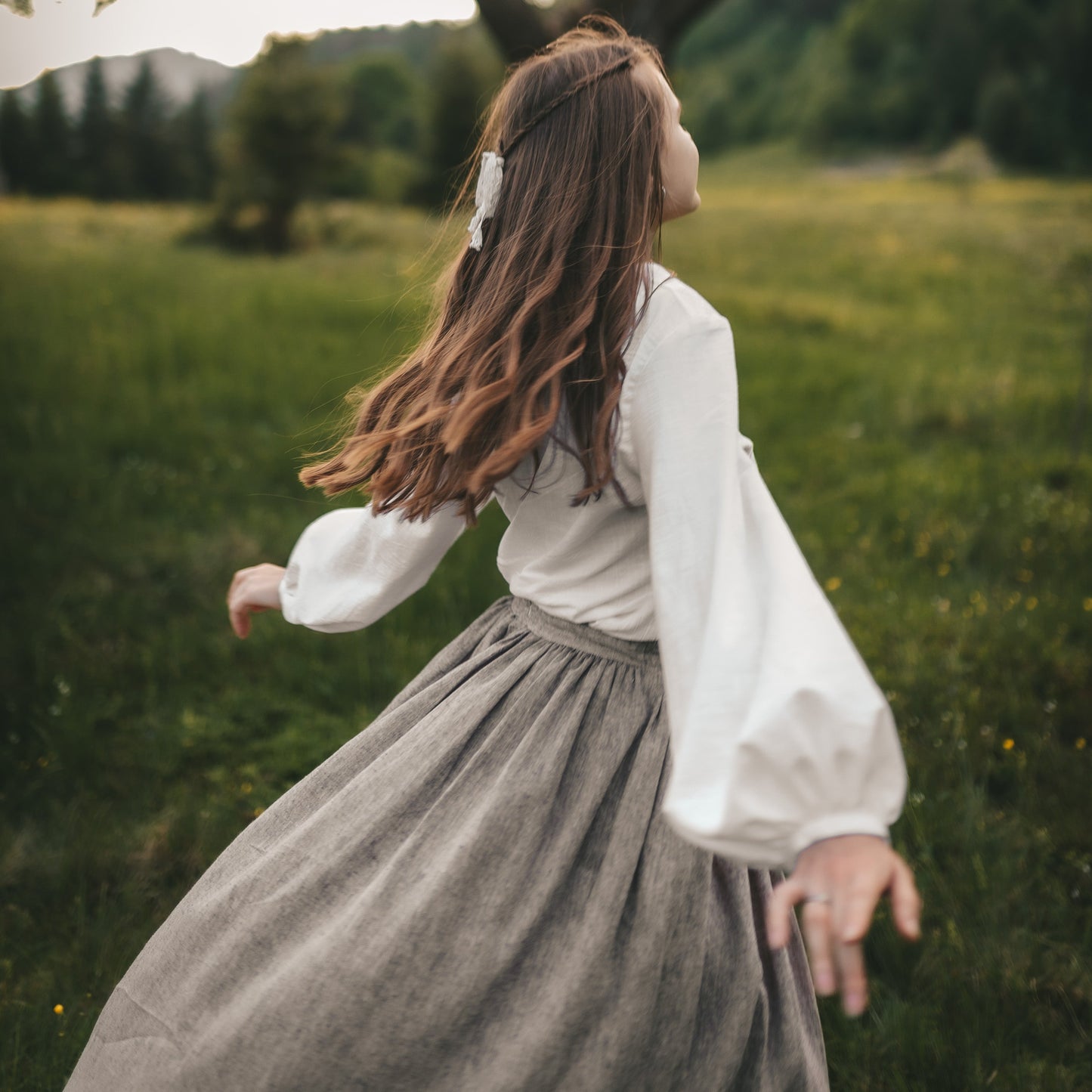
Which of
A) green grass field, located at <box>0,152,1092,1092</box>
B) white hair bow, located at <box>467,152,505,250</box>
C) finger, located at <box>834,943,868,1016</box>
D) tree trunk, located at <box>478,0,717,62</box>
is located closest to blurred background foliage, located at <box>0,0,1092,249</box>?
tree trunk, located at <box>478,0,717,62</box>

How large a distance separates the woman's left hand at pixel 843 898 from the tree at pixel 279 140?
15.5m

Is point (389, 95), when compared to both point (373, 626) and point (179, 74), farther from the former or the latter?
point (373, 626)

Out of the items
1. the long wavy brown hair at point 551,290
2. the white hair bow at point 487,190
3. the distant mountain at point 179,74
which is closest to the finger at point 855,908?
the long wavy brown hair at point 551,290

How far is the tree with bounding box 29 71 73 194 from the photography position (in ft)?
69.0

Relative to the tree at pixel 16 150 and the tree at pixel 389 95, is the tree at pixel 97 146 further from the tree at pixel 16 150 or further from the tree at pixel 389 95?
the tree at pixel 389 95

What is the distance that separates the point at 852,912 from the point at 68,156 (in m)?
26.3

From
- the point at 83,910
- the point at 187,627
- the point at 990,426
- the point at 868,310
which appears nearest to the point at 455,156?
the point at 868,310

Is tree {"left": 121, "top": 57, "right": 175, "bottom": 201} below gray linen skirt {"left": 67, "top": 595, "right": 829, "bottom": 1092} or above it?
above

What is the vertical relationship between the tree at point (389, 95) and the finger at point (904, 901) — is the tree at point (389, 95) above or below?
above

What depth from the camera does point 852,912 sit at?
94 centimetres

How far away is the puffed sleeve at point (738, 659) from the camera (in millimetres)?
951

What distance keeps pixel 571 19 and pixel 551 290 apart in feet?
13.3

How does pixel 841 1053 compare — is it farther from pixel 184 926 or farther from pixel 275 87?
pixel 275 87

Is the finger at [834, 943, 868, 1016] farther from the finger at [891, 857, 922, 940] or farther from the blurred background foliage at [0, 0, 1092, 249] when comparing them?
the blurred background foliage at [0, 0, 1092, 249]
